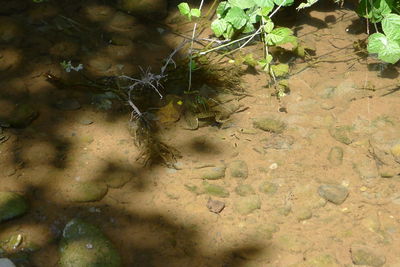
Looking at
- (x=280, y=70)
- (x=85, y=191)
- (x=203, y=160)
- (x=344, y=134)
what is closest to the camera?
(x=85, y=191)

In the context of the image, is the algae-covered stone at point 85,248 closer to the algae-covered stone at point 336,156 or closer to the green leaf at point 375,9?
the algae-covered stone at point 336,156

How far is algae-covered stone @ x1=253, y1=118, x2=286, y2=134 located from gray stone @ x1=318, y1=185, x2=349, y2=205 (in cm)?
48

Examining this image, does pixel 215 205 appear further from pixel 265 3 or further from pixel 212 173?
pixel 265 3

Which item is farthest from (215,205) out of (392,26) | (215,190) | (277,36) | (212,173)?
(392,26)

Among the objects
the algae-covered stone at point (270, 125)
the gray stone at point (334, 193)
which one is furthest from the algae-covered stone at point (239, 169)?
the gray stone at point (334, 193)

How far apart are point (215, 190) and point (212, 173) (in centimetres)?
11

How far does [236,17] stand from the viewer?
3146 mm

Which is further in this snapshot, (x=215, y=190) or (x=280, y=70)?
(x=280, y=70)

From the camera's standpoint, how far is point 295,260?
2.25 m

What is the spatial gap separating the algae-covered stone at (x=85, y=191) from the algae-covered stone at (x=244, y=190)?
71cm

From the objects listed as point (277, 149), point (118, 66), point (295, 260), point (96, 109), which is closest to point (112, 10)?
point (118, 66)

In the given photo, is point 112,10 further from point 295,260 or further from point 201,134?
point 295,260

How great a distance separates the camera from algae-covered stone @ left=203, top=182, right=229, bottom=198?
254 cm

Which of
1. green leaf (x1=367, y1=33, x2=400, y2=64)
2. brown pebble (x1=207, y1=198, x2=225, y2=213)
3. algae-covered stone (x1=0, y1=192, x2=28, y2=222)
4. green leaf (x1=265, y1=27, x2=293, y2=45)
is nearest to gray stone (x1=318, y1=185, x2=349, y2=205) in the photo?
brown pebble (x1=207, y1=198, x2=225, y2=213)
